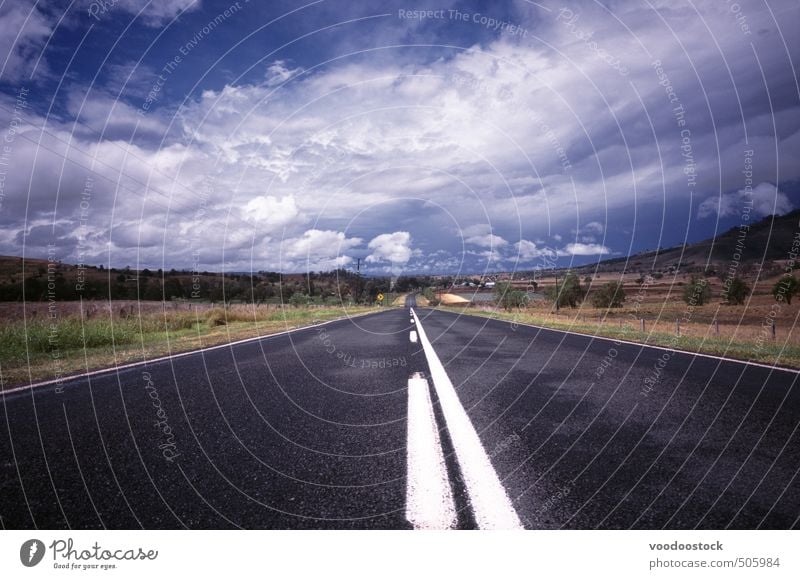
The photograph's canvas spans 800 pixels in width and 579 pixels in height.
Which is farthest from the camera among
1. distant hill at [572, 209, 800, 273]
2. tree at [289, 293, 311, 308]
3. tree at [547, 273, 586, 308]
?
distant hill at [572, 209, 800, 273]

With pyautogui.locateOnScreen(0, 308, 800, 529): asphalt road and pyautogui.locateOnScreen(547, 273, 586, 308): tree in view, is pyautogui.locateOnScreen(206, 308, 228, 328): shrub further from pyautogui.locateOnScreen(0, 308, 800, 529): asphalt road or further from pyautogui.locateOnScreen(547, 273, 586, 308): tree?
pyautogui.locateOnScreen(547, 273, 586, 308): tree

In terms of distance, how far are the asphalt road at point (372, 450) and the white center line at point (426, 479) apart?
0.18 feet

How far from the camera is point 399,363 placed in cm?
728

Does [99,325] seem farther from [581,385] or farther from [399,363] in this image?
[581,385]

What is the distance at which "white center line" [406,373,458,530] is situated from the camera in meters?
1.92

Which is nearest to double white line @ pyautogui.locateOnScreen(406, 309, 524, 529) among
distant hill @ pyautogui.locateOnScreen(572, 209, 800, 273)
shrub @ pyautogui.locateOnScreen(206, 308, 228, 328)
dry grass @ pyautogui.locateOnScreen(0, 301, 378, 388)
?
dry grass @ pyautogui.locateOnScreen(0, 301, 378, 388)

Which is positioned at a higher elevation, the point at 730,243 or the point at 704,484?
the point at 730,243

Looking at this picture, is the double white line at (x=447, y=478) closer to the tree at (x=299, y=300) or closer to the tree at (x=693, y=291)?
the tree at (x=693, y=291)

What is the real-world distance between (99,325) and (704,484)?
16.2m

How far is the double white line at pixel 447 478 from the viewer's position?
191cm

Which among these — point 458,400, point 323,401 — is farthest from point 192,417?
point 458,400
